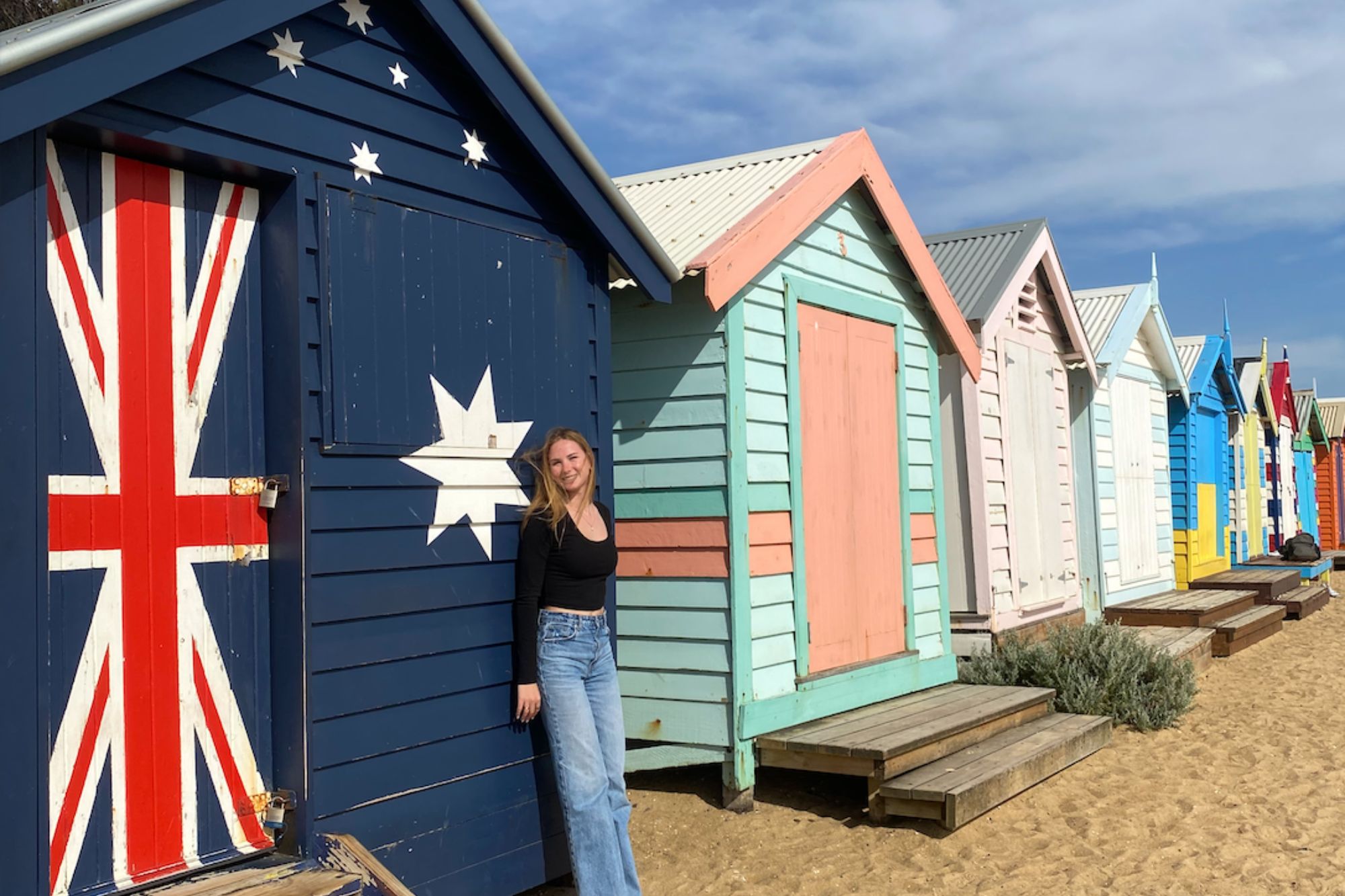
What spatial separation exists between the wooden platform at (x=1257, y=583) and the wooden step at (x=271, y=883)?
13694 millimetres

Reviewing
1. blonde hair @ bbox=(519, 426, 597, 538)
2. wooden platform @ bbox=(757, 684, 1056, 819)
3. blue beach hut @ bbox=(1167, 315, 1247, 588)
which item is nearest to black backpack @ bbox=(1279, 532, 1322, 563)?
blue beach hut @ bbox=(1167, 315, 1247, 588)

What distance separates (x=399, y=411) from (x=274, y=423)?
481 mm

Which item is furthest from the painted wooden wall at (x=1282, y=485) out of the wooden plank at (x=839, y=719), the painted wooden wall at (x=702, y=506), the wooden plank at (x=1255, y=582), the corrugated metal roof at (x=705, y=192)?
the painted wooden wall at (x=702, y=506)

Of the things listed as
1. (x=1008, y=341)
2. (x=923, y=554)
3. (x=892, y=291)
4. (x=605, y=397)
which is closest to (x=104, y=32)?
(x=605, y=397)

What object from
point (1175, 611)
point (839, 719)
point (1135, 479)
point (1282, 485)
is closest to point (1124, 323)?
point (1135, 479)

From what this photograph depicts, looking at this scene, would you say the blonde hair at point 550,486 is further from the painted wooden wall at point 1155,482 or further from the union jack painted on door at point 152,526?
the painted wooden wall at point 1155,482

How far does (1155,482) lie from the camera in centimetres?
1452

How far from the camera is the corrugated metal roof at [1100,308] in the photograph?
12969 mm

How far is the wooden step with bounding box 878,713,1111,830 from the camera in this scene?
5.91m

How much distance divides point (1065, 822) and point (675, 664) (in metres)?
2.29

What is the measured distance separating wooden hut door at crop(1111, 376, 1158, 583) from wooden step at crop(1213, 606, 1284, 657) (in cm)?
117

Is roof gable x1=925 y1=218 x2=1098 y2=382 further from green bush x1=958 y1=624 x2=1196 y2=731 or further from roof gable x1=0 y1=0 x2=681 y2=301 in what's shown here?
roof gable x1=0 y1=0 x2=681 y2=301

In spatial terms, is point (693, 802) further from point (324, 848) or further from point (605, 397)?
point (324, 848)

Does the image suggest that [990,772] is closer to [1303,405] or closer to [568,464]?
[568,464]
